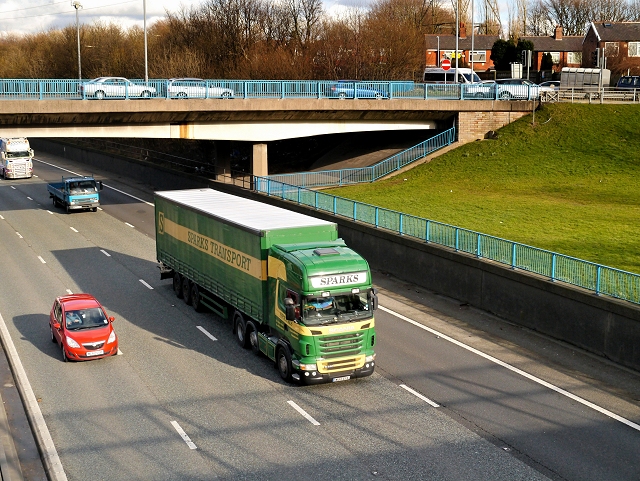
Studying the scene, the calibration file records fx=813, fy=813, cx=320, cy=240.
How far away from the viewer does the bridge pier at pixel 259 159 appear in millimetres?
45219

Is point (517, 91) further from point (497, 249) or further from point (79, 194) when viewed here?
point (497, 249)

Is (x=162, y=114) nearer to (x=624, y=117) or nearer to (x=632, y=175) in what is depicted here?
(x=632, y=175)

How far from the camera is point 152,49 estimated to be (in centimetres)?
8412

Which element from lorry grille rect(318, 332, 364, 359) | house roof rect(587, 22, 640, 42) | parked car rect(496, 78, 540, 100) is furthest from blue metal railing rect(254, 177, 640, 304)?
house roof rect(587, 22, 640, 42)

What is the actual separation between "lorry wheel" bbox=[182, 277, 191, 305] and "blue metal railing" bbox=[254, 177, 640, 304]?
8558mm

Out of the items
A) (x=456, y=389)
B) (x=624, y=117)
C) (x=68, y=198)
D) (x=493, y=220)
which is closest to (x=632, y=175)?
(x=624, y=117)

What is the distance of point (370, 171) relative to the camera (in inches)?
1842

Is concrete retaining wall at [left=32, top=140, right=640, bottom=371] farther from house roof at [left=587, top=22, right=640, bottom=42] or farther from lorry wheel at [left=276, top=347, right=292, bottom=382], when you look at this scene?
house roof at [left=587, top=22, right=640, bottom=42]

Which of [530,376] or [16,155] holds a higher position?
[16,155]

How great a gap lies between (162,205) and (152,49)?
197 feet

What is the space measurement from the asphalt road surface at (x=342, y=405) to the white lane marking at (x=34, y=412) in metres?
0.18

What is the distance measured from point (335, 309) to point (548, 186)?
986 inches

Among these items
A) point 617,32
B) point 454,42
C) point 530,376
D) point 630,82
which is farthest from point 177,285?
point 454,42

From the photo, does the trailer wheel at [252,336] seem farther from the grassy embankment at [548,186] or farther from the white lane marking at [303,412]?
the grassy embankment at [548,186]
